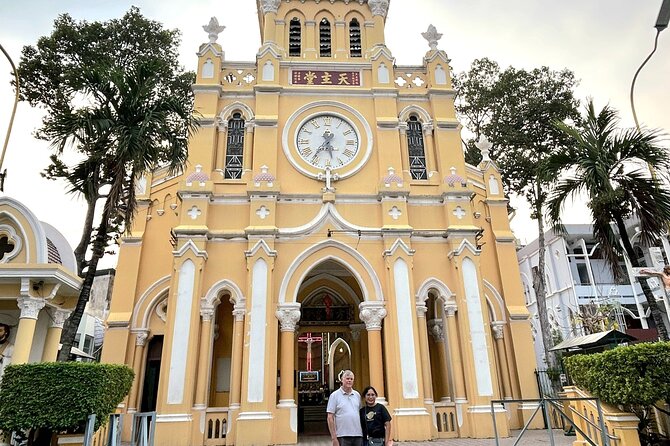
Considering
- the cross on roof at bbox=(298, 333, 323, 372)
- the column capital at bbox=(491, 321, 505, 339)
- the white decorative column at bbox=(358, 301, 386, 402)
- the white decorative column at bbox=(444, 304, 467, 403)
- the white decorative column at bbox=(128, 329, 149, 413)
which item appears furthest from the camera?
the cross on roof at bbox=(298, 333, 323, 372)

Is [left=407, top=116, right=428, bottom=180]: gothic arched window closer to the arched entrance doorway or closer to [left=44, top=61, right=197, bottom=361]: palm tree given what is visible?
the arched entrance doorway

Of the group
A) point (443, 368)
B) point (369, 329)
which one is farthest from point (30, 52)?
point (443, 368)

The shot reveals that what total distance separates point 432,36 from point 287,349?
1244 cm

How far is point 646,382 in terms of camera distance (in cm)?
755

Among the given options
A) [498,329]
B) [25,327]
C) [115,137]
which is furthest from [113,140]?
[498,329]

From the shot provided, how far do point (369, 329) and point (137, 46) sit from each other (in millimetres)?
12818

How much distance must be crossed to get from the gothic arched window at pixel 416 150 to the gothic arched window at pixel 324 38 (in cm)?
435

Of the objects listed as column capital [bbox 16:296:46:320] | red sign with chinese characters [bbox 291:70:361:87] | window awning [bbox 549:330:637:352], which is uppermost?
red sign with chinese characters [bbox 291:70:361:87]

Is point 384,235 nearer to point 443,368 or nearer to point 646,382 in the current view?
point 443,368

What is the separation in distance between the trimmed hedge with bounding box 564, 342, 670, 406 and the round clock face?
32.3 feet

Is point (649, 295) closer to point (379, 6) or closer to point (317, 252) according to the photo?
point (317, 252)

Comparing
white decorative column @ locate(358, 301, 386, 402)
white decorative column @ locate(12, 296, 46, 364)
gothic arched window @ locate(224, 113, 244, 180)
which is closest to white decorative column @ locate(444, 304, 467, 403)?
white decorative column @ locate(358, 301, 386, 402)

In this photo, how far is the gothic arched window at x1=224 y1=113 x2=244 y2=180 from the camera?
15531 millimetres

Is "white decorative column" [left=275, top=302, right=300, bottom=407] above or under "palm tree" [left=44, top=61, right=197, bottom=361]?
under
